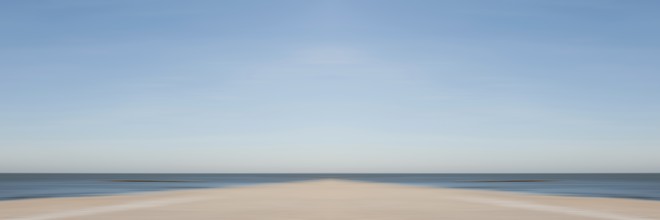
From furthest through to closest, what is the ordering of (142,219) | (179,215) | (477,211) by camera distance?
(477,211) → (179,215) → (142,219)

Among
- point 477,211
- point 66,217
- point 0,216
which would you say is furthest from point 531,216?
point 0,216

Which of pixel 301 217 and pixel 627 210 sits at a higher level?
pixel 627 210

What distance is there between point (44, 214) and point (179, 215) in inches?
164

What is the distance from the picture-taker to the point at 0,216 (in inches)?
712

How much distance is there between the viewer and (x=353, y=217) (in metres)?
18.0

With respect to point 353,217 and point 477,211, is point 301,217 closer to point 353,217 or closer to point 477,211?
point 353,217

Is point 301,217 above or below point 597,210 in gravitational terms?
below

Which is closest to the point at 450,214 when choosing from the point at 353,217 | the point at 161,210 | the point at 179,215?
the point at 353,217

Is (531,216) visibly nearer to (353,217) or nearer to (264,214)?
(353,217)

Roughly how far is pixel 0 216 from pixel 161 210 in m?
4.76

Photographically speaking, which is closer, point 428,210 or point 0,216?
point 0,216

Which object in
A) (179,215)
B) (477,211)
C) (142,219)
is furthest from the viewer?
(477,211)

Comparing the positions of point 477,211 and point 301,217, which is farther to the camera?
point 477,211

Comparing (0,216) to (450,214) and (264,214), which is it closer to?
(264,214)
